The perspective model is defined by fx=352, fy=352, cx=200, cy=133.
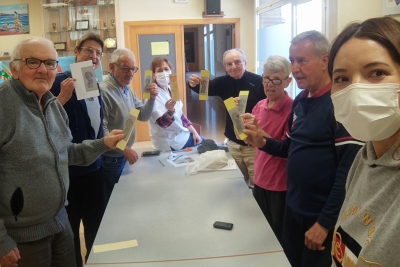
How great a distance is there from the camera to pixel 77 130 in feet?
7.30

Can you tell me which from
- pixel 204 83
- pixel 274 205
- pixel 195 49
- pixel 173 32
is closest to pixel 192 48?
pixel 195 49

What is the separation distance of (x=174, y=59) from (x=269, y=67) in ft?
14.1

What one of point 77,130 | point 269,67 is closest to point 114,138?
point 77,130

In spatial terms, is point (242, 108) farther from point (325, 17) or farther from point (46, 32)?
point (46, 32)

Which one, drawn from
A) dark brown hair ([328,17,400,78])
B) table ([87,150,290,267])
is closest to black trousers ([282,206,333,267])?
table ([87,150,290,267])

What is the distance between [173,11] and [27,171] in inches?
198

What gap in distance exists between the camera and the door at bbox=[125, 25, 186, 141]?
6.12m

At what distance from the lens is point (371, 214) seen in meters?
0.87

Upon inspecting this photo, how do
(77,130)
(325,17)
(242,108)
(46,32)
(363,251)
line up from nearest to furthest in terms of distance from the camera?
(363,251) → (77,130) → (242,108) → (325,17) → (46,32)

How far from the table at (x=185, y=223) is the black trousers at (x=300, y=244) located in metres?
0.19

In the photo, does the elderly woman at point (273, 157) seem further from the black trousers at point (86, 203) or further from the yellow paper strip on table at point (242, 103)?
the black trousers at point (86, 203)

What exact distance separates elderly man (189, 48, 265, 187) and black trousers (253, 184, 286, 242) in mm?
619

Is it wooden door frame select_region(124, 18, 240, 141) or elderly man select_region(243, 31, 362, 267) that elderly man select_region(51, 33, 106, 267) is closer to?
elderly man select_region(243, 31, 362, 267)

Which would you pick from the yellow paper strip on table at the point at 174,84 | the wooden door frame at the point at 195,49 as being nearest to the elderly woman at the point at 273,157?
the yellow paper strip on table at the point at 174,84
